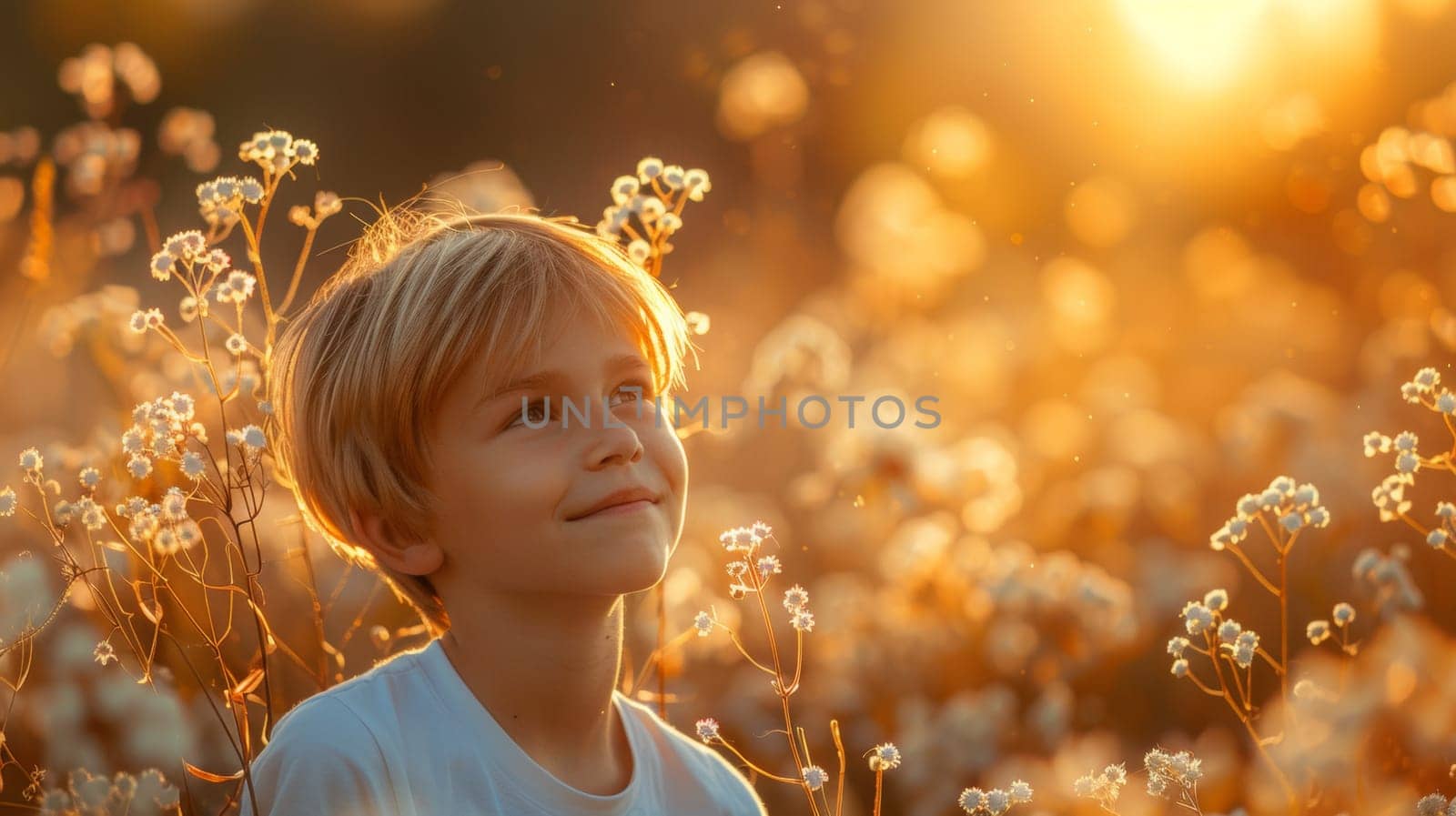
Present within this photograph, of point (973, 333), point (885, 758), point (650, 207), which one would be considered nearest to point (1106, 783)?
point (885, 758)

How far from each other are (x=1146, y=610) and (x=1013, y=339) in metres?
0.74

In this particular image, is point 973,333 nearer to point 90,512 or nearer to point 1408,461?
point 1408,461

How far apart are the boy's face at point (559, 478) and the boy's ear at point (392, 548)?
20mm

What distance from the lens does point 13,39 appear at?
12.6 ft

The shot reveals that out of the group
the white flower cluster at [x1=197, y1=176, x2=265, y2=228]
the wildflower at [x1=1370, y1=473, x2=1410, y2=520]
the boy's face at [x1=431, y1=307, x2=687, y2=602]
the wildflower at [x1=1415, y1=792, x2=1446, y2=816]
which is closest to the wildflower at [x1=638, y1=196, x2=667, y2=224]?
the boy's face at [x1=431, y1=307, x2=687, y2=602]

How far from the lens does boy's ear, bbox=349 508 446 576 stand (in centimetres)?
137

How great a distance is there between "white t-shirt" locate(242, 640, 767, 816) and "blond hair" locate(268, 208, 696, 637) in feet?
0.51

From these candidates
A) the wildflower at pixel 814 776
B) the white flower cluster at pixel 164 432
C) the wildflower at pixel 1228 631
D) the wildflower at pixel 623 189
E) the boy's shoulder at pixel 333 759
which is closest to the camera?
the boy's shoulder at pixel 333 759

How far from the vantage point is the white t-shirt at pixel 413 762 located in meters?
1.21

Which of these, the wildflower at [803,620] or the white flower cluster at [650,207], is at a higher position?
the white flower cluster at [650,207]

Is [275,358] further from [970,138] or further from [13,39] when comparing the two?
[13,39]

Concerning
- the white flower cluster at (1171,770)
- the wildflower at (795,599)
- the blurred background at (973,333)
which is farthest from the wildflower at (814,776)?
the blurred background at (973,333)

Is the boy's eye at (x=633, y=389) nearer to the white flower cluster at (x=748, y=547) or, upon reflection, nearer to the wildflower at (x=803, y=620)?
the white flower cluster at (x=748, y=547)

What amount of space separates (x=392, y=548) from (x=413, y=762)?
0.76 ft
